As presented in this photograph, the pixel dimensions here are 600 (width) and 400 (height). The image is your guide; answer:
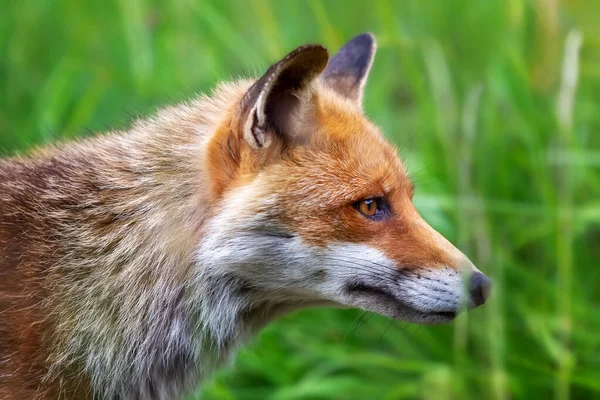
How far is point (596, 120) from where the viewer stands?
5781mm

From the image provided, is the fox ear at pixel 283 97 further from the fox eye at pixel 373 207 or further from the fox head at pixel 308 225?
the fox eye at pixel 373 207

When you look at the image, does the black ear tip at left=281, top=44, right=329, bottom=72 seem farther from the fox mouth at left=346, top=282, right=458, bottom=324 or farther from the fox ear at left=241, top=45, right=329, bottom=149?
the fox mouth at left=346, top=282, right=458, bottom=324

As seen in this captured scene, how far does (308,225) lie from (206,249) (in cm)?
43

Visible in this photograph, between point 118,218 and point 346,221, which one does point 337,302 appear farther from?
point 118,218

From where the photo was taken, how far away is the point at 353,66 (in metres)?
4.10

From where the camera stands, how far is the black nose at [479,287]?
316cm

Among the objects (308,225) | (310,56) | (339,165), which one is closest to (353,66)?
(339,165)

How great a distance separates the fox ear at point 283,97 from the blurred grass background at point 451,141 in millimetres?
930

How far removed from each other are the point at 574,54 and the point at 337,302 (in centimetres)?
261

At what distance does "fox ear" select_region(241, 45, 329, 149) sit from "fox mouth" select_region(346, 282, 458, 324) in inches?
27.4

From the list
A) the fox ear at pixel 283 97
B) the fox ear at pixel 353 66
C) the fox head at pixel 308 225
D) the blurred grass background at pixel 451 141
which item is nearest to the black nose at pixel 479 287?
the fox head at pixel 308 225

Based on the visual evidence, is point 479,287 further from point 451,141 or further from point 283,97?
point 451,141

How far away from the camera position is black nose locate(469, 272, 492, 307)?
10.4 ft

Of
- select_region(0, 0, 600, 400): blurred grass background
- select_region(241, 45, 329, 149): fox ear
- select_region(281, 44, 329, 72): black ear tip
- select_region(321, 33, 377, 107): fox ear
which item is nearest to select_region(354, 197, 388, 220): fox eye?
select_region(241, 45, 329, 149): fox ear
